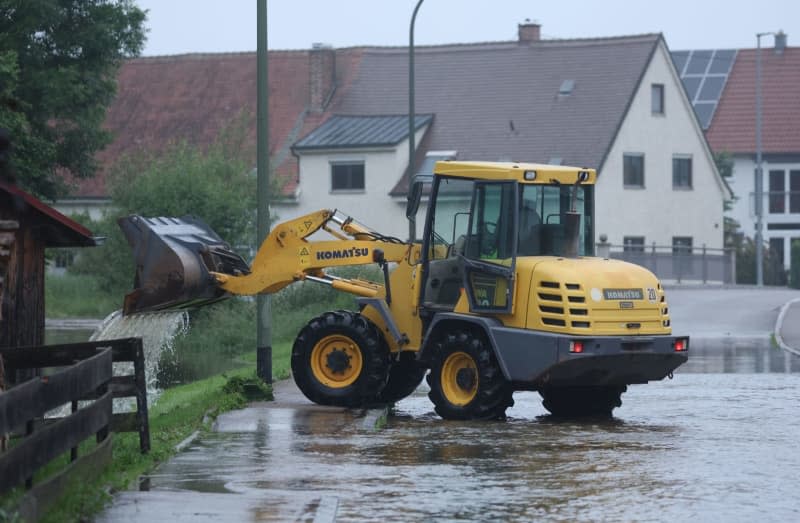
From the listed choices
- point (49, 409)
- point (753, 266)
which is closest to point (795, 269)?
point (753, 266)

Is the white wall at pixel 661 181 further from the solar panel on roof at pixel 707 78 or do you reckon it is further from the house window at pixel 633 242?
the solar panel on roof at pixel 707 78

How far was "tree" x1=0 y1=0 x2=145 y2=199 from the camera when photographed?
115 feet

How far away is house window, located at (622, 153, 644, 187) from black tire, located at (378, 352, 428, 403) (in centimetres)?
4262

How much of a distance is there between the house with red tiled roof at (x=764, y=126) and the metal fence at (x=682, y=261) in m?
15.1

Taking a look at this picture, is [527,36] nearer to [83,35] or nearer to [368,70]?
[368,70]

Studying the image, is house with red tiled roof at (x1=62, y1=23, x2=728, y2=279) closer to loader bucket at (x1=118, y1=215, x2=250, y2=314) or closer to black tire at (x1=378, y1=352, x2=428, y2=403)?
black tire at (x1=378, y1=352, x2=428, y2=403)

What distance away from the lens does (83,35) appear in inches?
1437

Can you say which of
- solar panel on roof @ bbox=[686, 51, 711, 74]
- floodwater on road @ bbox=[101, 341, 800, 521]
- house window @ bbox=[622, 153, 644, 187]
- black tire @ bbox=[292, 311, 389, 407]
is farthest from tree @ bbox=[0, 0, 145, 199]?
solar panel on roof @ bbox=[686, 51, 711, 74]

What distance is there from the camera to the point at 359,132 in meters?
59.7

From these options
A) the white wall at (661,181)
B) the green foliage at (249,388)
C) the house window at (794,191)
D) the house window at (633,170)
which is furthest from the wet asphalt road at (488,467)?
the house window at (794,191)

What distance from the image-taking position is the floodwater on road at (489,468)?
1138 centimetres

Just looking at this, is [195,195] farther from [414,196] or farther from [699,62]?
[699,62]

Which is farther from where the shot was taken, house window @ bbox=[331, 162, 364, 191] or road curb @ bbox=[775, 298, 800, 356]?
house window @ bbox=[331, 162, 364, 191]

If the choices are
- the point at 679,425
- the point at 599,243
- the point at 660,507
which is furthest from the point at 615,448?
the point at 599,243
